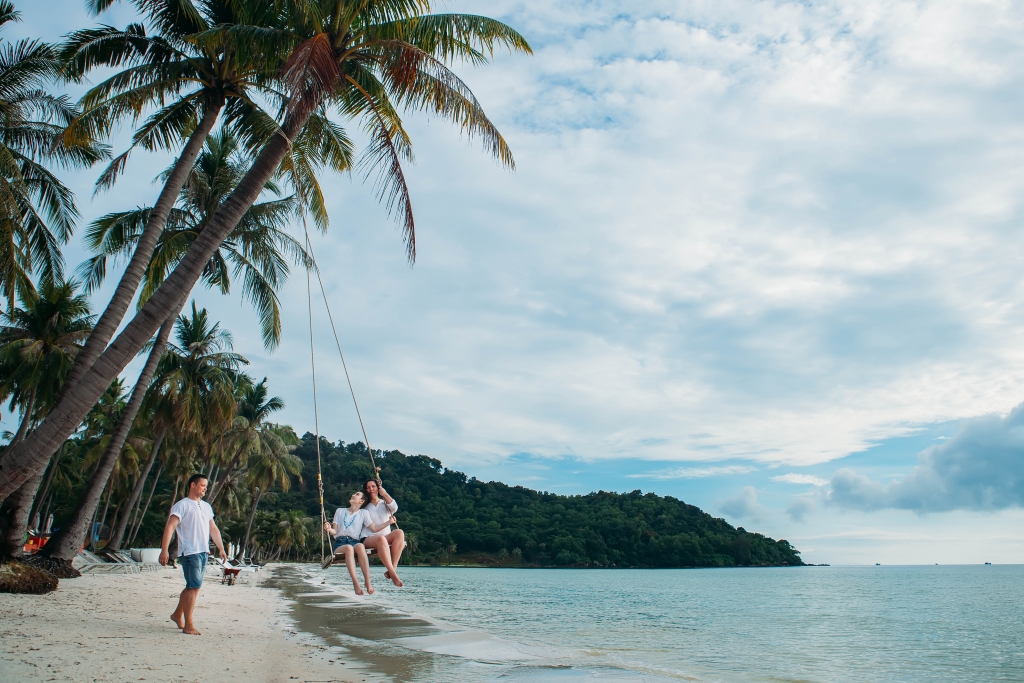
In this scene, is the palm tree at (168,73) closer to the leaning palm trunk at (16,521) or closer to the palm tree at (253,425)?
the leaning palm trunk at (16,521)

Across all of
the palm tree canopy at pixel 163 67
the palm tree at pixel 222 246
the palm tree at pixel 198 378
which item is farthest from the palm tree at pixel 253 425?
the palm tree canopy at pixel 163 67

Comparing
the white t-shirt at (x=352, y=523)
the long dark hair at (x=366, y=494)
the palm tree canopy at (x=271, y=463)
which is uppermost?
the palm tree canopy at (x=271, y=463)

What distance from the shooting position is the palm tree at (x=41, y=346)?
1838 centimetres

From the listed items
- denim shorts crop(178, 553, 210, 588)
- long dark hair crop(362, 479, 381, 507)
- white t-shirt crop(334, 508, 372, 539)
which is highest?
long dark hair crop(362, 479, 381, 507)

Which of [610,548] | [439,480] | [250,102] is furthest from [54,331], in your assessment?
[610,548]

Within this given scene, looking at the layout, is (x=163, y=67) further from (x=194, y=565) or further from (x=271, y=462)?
(x=271, y=462)

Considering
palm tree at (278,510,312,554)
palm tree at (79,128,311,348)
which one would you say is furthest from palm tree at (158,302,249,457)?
palm tree at (278,510,312,554)

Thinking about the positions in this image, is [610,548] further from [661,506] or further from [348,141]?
[348,141]

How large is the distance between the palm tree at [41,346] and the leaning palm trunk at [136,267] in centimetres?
983

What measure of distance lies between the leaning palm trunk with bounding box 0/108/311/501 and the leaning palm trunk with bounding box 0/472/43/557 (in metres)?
5.16

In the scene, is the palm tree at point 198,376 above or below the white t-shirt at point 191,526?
above

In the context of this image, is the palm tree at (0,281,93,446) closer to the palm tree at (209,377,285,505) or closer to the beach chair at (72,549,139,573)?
the beach chair at (72,549,139,573)

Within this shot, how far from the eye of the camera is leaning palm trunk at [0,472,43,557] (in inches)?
445

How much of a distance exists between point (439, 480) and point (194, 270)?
4151 centimetres
